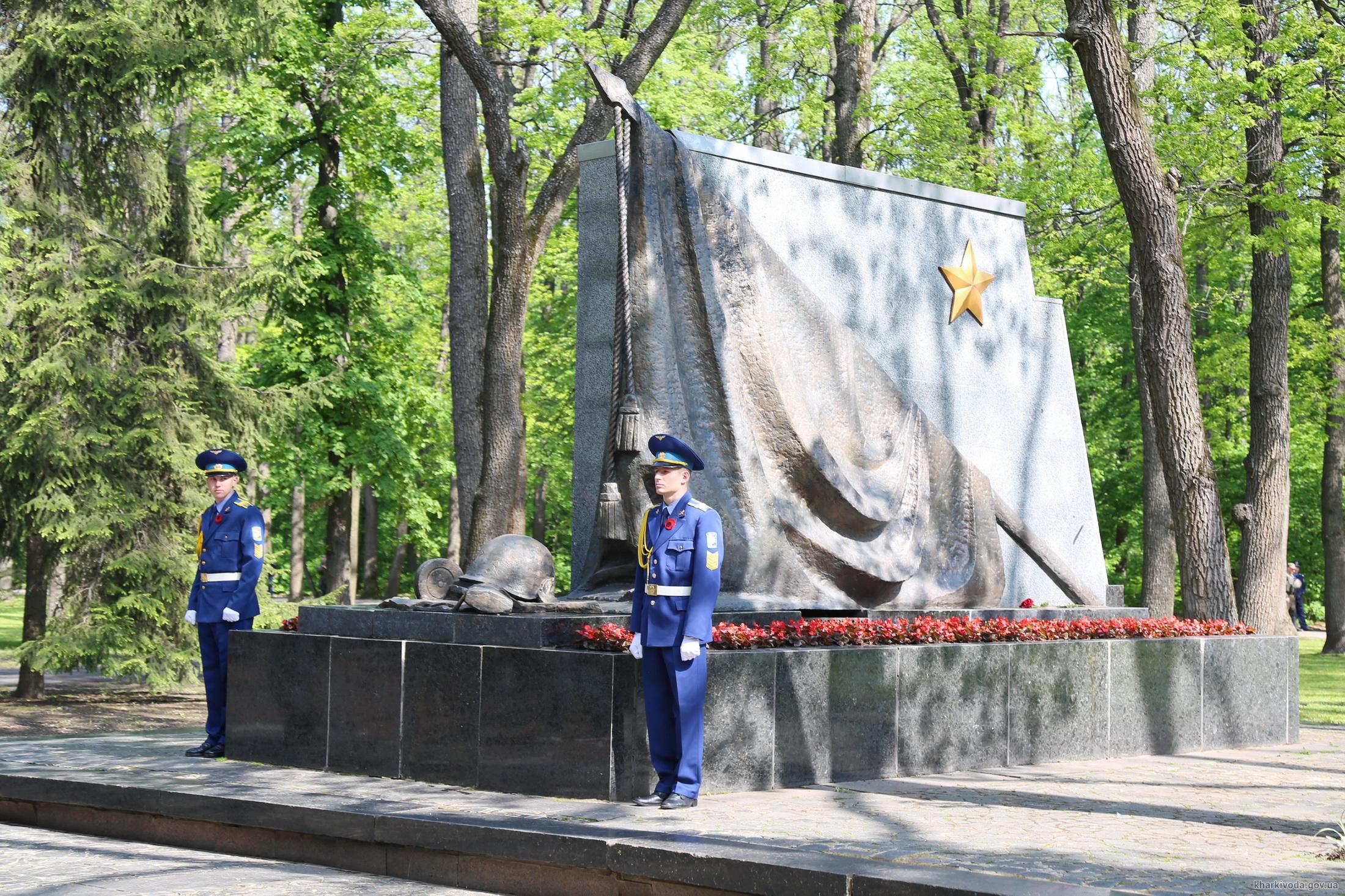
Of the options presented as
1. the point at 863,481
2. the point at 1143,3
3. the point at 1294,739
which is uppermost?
the point at 1143,3

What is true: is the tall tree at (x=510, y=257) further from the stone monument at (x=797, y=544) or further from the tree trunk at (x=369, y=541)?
the tree trunk at (x=369, y=541)

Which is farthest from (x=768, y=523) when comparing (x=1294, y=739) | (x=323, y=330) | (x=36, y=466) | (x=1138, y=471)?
(x=1138, y=471)

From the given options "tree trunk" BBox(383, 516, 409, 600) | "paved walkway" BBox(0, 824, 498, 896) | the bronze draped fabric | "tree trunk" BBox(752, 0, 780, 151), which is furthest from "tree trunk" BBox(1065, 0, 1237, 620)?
"tree trunk" BBox(383, 516, 409, 600)

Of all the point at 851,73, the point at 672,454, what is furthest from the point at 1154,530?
the point at 672,454

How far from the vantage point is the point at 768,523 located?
404 inches

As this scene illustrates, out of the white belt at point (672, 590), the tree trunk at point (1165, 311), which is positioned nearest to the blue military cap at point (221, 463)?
the white belt at point (672, 590)

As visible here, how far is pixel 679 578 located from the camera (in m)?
7.66

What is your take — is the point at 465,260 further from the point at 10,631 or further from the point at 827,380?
the point at 10,631

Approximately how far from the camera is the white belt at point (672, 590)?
7.62m

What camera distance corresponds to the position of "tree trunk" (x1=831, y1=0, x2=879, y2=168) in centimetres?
2230

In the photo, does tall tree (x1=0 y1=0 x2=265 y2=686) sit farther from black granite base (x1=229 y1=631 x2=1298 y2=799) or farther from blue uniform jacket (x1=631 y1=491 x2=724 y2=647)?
blue uniform jacket (x1=631 y1=491 x2=724 y2=647)

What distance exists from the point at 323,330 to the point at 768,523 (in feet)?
51.5

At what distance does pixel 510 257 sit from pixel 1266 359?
10.4 metres

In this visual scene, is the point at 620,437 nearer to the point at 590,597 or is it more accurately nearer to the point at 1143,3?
the point at 590,597
